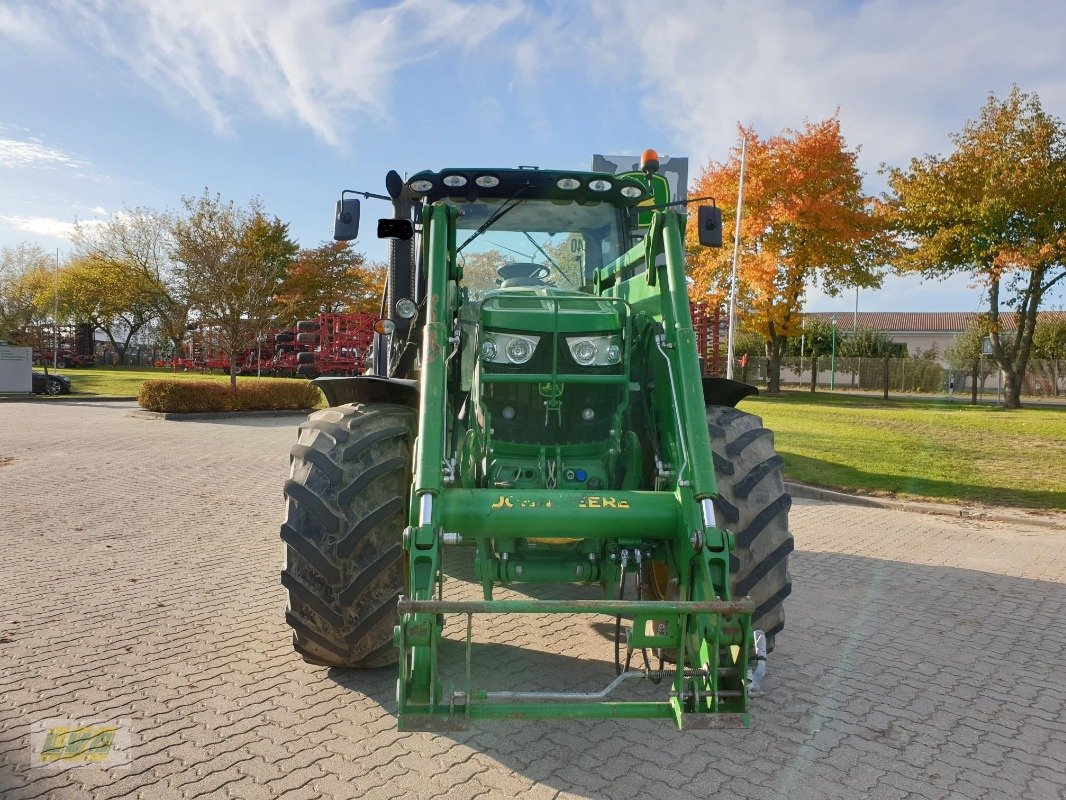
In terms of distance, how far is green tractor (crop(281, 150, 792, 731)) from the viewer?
353cm

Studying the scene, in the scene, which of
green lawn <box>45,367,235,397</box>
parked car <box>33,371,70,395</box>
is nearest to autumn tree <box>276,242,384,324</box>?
green lawn <box>45,367,235,397</box>

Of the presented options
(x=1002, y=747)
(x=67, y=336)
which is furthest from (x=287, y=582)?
(x=67, y=336)

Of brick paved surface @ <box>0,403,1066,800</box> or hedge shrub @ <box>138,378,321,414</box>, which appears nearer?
brick paved surface @ <box>0,403,1066,800</box>

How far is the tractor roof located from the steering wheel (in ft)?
1.73

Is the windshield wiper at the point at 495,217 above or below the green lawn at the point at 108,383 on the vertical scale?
above

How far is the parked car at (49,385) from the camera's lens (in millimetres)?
29469

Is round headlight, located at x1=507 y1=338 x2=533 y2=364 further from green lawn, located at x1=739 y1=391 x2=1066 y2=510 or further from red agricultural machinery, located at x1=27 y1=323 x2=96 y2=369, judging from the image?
red agricultural machinery, located at x1=27 y1=323 x2=96 y2=369

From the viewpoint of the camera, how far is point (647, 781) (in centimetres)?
351

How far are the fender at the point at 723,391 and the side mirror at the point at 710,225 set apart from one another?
0.87m

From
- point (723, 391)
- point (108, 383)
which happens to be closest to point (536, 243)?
point (723, 391)

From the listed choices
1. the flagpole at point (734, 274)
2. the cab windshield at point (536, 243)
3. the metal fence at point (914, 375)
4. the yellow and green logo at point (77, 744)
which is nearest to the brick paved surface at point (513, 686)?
the yellow and green logo at point (77, 744)

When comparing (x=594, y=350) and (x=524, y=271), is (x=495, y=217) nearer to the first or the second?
(x=524, y=271)

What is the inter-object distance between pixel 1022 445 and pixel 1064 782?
14.2m

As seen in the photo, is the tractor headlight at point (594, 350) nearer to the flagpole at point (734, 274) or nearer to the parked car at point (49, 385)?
the flagpole at point (734, 274)
